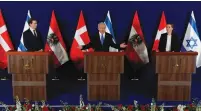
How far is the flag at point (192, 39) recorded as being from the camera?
6.97m

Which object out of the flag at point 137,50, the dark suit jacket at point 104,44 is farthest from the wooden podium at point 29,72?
the flag at point 137,50

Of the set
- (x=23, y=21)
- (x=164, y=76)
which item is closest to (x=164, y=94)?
(x=164, y=76)

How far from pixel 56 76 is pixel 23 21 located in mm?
1435

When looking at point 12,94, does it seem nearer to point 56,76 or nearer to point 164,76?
point 56,76

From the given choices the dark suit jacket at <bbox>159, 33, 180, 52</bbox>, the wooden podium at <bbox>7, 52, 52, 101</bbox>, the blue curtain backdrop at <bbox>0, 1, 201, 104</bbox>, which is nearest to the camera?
the wooden podium at <bbox>7, 52, 52, 101</bbox>

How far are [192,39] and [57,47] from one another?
9.90ft

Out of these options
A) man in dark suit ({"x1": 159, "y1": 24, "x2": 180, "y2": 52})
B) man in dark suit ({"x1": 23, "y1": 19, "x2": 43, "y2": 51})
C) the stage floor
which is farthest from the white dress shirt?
man in dark suit ({"x1": 23, "y1": 19, "x2": 43, "y2": 51})

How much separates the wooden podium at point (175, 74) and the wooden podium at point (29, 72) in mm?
2292

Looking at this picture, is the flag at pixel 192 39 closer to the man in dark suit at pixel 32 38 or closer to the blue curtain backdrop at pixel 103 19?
the blue curtain backdrop at pixel 103 19

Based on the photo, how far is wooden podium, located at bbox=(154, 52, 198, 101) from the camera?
625cm

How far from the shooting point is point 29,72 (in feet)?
20.8

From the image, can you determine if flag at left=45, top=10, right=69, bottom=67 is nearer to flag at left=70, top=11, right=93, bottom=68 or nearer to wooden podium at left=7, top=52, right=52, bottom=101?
flag at left=70, top=11, right=93, bottom=68

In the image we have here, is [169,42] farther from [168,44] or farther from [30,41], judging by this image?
[30,41]

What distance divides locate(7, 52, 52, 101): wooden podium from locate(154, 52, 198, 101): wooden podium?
229 cm
